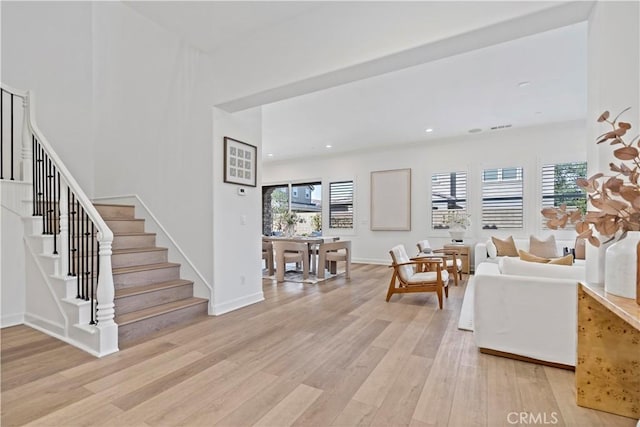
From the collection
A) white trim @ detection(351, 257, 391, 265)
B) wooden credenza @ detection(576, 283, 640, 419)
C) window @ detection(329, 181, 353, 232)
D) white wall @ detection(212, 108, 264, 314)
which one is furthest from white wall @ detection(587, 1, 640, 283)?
window @ detection(329, 181, 353, 232)

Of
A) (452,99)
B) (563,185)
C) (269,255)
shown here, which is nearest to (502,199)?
(563,185)

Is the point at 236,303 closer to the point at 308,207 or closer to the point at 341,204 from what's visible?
the point at 341,204

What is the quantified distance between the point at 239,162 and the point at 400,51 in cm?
228

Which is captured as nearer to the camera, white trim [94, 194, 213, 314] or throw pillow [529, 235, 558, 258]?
white trim [94, 194, 213, 314]

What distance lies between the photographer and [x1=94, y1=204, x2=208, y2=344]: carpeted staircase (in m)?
2.99

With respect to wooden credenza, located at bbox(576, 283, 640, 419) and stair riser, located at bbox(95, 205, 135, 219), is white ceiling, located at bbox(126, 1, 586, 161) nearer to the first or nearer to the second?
wooden credenza, located at bbox(576, 283, 640, 419)

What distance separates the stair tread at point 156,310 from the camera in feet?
9.42

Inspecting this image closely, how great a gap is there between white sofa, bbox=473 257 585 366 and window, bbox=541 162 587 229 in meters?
4.02

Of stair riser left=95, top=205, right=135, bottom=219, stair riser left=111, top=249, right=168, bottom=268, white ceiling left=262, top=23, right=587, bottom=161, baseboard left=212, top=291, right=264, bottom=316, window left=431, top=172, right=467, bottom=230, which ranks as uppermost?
white ceiling left=262, top=23, right=587, bottom=161

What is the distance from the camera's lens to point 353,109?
5.19m

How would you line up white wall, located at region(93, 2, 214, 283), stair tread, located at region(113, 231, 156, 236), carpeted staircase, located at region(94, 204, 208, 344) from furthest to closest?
stair tread, located at region(113, 231, 156, 236)
white wall, located at region(93, 2, 214, 283)
carpeted staircase, located at region(94, 204, 208, 344)

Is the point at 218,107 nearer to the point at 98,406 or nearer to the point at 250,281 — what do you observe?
the point at 250,281

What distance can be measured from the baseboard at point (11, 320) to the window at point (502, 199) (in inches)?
290

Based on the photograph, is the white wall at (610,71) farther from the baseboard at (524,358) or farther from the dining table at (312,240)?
the dining table at (312,240)
